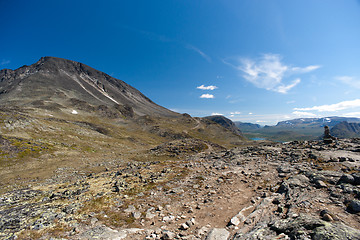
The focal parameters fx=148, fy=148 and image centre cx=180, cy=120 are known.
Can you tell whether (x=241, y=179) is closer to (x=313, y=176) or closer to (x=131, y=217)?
(x=313, y=176)

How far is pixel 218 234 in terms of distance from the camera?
7.99 m

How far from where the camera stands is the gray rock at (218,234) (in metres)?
7.74

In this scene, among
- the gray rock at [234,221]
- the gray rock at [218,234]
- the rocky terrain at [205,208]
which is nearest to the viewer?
the rocky terrain at [205,208]

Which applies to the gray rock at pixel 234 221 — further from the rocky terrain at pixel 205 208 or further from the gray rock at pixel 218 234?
the gray rock at pixel 218 234

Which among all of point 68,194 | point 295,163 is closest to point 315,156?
point 295,163

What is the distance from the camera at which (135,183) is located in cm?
1628

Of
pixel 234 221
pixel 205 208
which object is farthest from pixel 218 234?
pixel 205 208

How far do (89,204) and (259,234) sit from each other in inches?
476

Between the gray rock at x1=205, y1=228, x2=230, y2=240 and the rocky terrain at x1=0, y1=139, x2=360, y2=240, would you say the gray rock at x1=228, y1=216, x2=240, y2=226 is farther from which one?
the gray rock at x1=205, y1=228, x2=230, y2=240

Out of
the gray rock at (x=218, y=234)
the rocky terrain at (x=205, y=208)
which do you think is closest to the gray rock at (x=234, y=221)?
the rocky terrain at (x=205, y=208)

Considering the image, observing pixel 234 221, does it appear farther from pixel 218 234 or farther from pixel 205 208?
pixel 205 208

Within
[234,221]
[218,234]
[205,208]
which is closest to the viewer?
[218,234]

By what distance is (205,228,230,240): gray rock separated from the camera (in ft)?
25.4

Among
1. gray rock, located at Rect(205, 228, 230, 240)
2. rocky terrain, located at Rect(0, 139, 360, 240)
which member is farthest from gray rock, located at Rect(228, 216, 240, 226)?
gray rock, located at Rect(205, 228, 230, 240)
